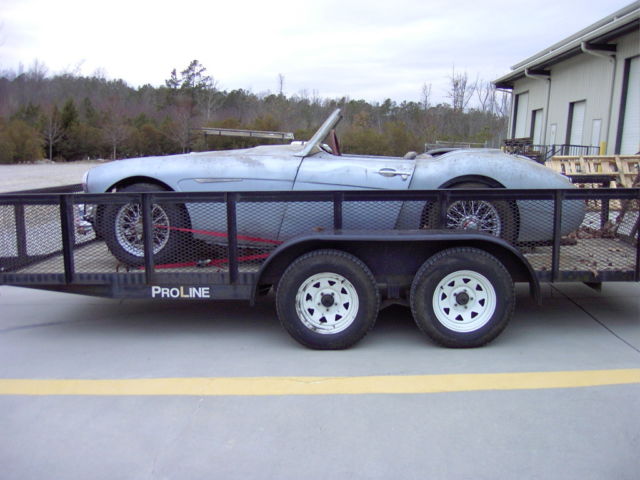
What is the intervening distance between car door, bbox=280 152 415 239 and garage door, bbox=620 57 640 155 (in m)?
12.9

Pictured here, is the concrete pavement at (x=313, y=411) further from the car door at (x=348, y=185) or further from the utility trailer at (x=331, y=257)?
the car door at (x=348, y=185)

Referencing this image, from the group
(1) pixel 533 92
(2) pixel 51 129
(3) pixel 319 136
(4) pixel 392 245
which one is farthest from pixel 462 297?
(2) pixel 51 129

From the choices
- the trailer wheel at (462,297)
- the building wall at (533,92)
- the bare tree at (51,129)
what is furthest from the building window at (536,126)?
the bare tree at (51,129)

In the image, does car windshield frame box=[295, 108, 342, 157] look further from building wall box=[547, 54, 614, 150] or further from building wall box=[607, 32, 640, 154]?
building wall box=[547, 54, 614, 150]

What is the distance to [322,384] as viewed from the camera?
12.4 ft

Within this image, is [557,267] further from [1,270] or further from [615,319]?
[1,270]

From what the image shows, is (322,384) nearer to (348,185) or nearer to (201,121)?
(348,185)

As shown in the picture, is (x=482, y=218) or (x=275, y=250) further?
(x=482, y=218)

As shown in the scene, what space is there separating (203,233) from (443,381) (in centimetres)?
225

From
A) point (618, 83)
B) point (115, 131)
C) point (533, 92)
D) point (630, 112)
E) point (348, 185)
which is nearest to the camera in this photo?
point (348, 185)

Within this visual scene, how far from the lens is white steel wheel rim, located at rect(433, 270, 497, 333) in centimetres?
430

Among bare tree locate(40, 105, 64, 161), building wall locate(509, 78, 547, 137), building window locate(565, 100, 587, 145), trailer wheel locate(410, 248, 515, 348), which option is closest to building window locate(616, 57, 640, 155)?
building window locate(565, 100, 587, 145)

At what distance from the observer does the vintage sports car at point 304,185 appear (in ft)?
15.0

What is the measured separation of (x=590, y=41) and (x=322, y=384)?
1673cm
